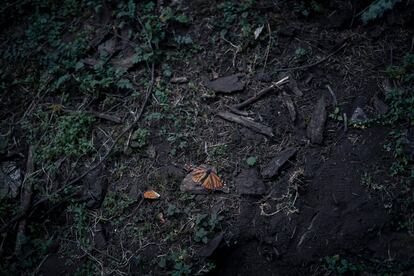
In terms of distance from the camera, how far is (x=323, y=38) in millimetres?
3834

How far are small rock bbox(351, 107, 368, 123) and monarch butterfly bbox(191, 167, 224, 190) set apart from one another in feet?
4.57

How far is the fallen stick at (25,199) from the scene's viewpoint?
3355 millimetres

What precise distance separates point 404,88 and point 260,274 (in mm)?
2186

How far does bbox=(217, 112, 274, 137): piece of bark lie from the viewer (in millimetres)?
3449

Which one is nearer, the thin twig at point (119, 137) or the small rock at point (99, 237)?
the small rock at point (99, 237)

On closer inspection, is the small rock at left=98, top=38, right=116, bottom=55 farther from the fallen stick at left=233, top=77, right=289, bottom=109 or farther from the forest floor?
the fallen stick at left=233, top=77, right=289, bottom=109

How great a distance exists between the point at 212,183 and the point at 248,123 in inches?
29.0

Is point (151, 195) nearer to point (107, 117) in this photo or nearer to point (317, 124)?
point (107, 117)

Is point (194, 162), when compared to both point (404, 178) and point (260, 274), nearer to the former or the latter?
point (260, 274)

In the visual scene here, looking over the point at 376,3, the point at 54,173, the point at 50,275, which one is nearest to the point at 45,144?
the point at 54,173

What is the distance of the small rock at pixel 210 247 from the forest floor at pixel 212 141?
0.04 feet

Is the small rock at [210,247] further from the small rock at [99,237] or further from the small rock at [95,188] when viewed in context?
the small rock at [95,188]

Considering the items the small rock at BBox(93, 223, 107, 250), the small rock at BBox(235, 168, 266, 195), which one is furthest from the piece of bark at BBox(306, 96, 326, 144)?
the small rock at BBox(93, 223, 107, 250)

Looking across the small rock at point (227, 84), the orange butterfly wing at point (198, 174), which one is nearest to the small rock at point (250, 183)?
the orange butterfly wing at point (198, 174)
